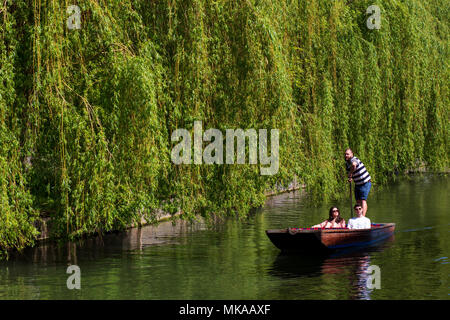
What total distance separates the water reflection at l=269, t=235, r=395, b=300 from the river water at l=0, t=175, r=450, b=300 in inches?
0.6

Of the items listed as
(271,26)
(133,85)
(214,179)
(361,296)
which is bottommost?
(361,296)

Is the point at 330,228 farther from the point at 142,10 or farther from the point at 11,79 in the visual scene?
the point at 11,79

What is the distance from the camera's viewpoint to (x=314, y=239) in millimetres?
14453

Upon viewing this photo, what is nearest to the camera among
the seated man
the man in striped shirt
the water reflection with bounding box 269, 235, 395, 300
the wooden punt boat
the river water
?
the river water

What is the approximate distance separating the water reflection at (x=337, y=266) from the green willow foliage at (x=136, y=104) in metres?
1.34

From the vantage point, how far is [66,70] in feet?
39.7

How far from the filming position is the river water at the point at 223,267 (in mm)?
11508

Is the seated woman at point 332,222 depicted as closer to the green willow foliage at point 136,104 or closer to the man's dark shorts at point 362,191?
the green willow foliage at point 136,104

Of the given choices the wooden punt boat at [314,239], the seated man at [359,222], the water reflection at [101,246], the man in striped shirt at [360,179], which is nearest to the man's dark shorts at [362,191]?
the man in striped shirt at [360,179]

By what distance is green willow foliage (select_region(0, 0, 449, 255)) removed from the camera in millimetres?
11953

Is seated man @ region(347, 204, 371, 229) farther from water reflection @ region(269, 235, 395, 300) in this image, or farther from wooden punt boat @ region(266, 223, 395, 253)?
water reflection @ region(269, 235, 395, 300)

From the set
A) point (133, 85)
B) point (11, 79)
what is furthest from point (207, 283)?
point (11, 79)

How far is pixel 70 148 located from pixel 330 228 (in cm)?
521

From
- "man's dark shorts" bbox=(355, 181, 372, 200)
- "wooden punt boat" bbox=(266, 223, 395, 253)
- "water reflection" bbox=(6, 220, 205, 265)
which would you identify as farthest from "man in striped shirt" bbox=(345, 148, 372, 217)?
"water reflection" bbox=(6, 220, 205, 265)
